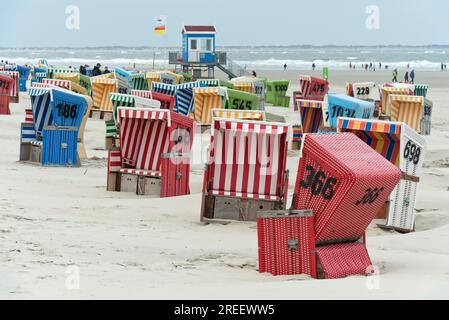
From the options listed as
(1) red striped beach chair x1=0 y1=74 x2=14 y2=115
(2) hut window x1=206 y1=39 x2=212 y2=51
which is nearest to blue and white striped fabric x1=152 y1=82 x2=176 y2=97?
(1) red striped beach chair x1=0 y1=74 x2=14 y2=115

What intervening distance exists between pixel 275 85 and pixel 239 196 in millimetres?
31647

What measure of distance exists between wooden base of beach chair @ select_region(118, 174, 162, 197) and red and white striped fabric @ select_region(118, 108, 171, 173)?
22cm

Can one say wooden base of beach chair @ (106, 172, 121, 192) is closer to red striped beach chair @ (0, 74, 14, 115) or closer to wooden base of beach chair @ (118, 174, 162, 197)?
wooden base of beach chair @ (118, 174, 162, 197)

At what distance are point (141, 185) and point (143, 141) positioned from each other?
2.42ft

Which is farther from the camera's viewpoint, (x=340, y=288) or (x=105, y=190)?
(x=105, y=190)

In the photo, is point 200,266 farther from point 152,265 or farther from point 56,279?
point 56,279

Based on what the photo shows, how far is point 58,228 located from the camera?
11609mm

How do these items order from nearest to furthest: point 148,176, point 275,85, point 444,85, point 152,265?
point 152,265, point 148,176, point 275,85, point 444,85

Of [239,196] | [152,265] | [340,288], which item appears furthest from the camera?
[239,196]

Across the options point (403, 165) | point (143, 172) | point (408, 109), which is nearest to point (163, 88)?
point (408, 109)

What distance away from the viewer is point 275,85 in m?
44.7
